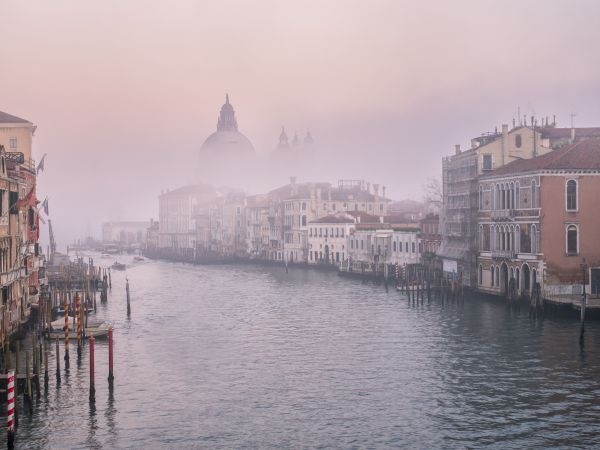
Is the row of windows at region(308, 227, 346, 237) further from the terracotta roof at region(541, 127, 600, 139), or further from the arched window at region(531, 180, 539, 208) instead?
the arched window at region(531, 180, 539, 208)

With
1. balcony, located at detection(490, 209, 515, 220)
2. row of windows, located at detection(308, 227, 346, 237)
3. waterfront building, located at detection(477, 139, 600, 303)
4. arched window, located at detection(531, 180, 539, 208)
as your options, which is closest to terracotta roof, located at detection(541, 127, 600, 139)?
balcony, located at detection(490, 209, 515, 220)

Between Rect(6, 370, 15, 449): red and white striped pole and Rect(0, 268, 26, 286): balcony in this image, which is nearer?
Rect(6, 370, 15, 449): red and white striped pole

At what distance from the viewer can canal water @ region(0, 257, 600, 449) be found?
23.3 metres

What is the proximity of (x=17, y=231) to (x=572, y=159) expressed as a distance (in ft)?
94.6

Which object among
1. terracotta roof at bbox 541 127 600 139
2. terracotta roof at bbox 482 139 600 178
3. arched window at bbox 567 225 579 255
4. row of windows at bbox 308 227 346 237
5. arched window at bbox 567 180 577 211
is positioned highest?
terracotta roof at bbox 541 127 600 139

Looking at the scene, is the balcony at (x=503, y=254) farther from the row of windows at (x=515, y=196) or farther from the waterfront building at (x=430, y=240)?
the waterfront building at (x=430, y=240)

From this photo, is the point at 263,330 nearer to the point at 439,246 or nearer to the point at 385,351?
the point at 385,351

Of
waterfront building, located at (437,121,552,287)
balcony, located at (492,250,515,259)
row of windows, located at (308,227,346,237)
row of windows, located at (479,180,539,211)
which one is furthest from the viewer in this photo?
row of windows, located at (308,227,346,237)

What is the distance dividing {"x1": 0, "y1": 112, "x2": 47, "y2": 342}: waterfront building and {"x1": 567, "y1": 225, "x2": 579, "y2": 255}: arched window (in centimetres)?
2752

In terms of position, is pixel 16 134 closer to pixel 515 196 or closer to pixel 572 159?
pixel 515 196

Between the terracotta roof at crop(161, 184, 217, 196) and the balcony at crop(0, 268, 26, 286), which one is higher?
the terracotta roof at crop(161, 184, 217, 196)

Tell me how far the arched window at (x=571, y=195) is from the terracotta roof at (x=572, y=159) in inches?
33.6

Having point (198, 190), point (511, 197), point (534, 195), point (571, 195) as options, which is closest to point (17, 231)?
point (534, 195)

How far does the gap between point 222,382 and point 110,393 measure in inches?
156
